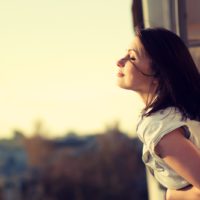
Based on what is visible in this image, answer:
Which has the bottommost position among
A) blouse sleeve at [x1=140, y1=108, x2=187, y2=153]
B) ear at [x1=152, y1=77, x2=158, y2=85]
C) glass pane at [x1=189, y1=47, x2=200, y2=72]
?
glass pane at [x1=189, y1=47, x2=200, y2=72]

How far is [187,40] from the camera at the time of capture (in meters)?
1.65

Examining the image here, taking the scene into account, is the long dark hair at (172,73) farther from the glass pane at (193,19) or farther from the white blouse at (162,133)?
the glass pane at (193,19)

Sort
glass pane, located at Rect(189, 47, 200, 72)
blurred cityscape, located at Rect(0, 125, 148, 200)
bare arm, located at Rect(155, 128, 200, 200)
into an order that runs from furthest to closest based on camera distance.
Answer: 1. blurred cityscape, located at Rect(0, 125, 148, 200)
2. glass pane, located at Rect(189, 47, 200, 72)
3. bare arm, located at Rect(155, 128, 200, 200)

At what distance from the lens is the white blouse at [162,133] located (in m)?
1.17

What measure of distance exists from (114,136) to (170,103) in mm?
23326

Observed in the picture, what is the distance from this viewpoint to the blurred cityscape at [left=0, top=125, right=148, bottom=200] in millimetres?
24391

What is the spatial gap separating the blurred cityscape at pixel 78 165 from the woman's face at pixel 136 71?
878 inches

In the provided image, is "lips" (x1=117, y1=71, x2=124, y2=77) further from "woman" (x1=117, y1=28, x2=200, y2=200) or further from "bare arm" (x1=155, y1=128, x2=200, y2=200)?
"bare arm" (x1=155, y1=128, x2=200, y2=200)

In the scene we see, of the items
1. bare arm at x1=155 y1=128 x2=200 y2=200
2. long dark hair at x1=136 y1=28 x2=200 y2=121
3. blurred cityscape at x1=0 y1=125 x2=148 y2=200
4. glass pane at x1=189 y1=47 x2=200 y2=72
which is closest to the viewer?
bare arm at x1=155 y1=128 x2=200 y2=200

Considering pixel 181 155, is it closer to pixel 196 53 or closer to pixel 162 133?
pixel 162 133

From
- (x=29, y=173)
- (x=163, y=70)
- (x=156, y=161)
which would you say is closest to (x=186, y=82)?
(x=163, y=70)

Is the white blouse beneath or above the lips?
beneath

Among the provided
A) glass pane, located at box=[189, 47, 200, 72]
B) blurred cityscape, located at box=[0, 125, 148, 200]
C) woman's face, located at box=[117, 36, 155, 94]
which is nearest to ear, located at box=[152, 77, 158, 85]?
woman's face, located at box=[117, 36, 155, 94]

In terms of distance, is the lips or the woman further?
the lips
